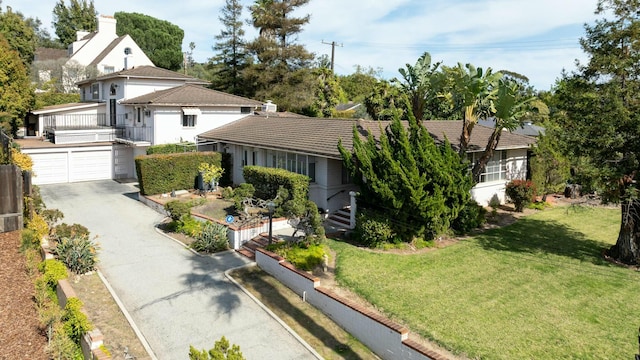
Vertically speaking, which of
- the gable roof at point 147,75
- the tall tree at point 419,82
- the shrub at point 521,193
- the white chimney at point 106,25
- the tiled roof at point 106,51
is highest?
the white chimney at point 106,25

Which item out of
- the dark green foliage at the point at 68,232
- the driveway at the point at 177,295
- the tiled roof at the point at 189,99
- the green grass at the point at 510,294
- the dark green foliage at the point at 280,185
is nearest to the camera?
the green grass at the point at 510,294

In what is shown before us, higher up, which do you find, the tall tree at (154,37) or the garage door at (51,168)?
the tall tree at (154,37)

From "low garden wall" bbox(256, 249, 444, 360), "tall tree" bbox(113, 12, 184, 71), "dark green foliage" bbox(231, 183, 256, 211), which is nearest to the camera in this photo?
"low garden wall" bbox(256, 249, 444, 360)

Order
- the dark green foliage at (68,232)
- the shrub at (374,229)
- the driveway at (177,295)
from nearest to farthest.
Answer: the driveway at (177,295) → the dark green foliage at (68,232) → the shrub at (374,229)

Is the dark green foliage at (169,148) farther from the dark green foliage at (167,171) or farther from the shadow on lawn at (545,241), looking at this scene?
the shadow on lawn at (545,241)

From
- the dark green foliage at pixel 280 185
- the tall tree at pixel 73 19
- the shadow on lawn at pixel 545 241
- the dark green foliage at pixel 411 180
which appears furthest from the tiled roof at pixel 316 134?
the tall tree at pixel 73 19

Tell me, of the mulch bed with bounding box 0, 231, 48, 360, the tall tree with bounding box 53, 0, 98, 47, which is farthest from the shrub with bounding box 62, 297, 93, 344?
the tall tree with bounding box 53, 0, 98, 47

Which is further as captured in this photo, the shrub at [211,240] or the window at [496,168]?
the window at [496,168]

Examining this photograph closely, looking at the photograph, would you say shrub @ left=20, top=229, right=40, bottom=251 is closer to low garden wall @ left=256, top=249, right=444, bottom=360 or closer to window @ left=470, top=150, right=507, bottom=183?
low garden wall @ left=256, top=249, right=444, bottom=360
